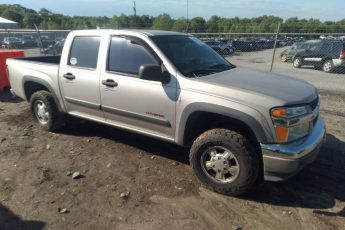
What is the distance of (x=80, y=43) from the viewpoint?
574cm

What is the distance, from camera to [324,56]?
18.5m

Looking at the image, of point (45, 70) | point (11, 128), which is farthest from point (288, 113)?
point (11, 128)

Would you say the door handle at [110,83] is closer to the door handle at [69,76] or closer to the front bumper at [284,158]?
the door handle at [69,76]

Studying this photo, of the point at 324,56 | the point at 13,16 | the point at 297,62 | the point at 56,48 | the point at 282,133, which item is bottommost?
the point at 13,16

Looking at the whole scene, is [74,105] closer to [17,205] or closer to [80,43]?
[80,43]

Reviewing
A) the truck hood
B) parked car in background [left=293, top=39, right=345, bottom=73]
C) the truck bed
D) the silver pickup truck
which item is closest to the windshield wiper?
the silver pickup truck

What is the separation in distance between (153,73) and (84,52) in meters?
1.69

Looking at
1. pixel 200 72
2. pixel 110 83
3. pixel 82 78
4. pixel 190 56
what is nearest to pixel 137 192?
pixel 110 83

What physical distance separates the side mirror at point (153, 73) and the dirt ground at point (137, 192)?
129 centimetres

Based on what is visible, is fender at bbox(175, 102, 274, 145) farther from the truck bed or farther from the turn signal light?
the truck bed

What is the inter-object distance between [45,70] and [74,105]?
0.89 metres

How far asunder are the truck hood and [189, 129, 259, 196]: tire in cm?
49

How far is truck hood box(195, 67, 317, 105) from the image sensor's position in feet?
13.2

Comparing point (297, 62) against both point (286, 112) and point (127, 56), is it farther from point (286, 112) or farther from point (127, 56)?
point (286, 112)
